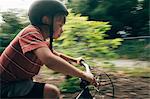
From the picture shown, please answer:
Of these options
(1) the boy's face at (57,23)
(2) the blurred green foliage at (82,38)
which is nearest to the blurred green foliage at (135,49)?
(2) the blurred green foliage at (82,38)

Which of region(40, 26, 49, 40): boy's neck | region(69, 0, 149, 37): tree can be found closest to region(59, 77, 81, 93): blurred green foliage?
region(40, 26, 49, 40): boy's neck

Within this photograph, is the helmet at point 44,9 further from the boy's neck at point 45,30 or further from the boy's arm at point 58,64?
the boy's arm at point 58,64

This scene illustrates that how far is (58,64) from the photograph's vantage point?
8.61 ft

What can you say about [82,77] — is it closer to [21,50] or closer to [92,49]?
[21,50]

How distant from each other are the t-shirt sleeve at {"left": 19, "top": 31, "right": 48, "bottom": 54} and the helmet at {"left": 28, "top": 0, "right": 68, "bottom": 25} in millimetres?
200

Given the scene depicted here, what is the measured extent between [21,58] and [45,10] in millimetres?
411

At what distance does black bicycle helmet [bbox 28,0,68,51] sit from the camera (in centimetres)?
288

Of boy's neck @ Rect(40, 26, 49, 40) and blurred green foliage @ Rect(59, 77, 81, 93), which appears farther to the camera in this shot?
blurred green foliage @ Rect(59, 77, 81, 93)

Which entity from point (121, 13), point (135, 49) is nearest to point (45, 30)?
point (135, 49)

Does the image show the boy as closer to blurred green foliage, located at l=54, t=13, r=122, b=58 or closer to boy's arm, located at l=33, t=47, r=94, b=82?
boy's arm, located at l=33, t=47, r=94, b=82

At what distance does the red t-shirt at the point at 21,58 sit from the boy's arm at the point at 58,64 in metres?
0.07

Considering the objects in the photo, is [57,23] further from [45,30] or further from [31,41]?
[31,41]

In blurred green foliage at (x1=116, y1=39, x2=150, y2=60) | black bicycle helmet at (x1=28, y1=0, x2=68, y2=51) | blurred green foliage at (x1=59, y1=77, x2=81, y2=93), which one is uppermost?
black bicycle helmet at (x1=28, y1=0, x2=68, y2=51)

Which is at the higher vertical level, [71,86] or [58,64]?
[58,64]
